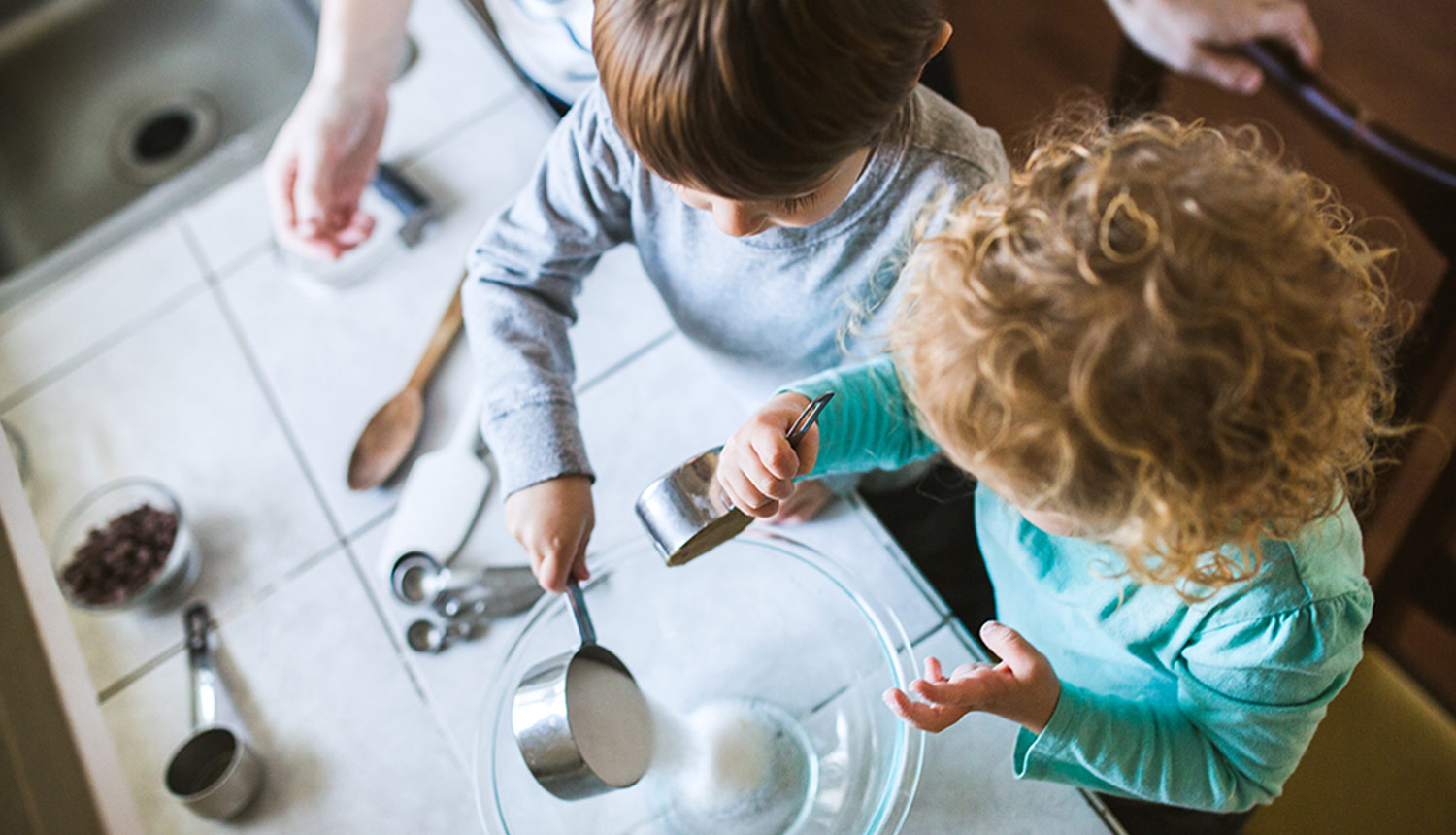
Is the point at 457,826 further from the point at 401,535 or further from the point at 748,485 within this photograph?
the point at 748,485

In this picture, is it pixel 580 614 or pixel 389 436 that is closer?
pixel 580 614

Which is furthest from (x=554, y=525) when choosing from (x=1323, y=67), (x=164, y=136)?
(x=1323, y=67)

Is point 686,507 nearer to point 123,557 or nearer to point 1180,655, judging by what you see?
point 1180,655

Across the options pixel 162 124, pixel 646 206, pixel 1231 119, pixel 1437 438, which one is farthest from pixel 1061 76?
pixel 162 124

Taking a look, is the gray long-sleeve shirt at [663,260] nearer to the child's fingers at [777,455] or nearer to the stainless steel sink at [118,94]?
the child's fingers at [777,455]

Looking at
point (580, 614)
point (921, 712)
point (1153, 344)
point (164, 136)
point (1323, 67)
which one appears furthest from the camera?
point (1323, 67)

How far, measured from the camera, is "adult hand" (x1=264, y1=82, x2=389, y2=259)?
3.06 feet

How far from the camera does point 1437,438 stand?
153 centimetres

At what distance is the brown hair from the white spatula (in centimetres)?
40

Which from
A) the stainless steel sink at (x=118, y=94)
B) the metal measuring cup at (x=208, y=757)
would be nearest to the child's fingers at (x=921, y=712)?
the metal measuring cup at (x=208, y=757)

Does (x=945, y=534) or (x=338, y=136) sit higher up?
(x=338, y=136)

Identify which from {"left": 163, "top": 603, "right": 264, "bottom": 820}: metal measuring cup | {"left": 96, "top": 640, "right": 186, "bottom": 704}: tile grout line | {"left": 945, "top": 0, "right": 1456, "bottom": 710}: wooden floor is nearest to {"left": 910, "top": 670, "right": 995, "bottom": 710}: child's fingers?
{"left": 163, "top": 603, "right": 264, "bottom": 820}: metal measuring cup

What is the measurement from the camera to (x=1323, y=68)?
1716mm

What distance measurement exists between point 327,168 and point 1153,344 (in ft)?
2.58
